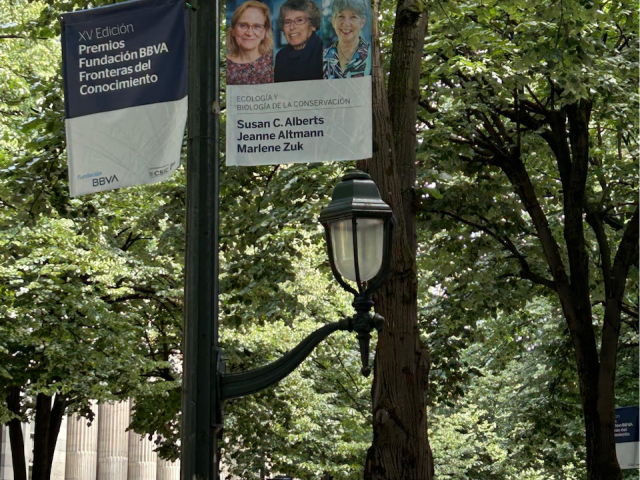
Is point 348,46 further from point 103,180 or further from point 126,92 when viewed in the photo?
point 103,180

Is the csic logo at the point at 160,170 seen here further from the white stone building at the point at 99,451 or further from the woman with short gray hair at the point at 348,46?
the white stone building at the point at 99,451

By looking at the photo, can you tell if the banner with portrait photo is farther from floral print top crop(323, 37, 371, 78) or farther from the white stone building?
the white stone building

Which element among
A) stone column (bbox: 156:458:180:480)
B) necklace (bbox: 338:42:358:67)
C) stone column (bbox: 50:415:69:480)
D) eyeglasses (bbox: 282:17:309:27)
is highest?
eyeglasses (bbox: 282:17:309:27)

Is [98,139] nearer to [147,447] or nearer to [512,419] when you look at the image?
[512,419]

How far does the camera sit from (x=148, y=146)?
18.0 feet

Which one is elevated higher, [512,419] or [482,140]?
[482,140]

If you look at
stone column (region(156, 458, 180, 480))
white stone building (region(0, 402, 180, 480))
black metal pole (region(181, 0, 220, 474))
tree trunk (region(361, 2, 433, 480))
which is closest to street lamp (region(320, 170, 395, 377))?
black metal pole (region(181, 0, 220, 474))

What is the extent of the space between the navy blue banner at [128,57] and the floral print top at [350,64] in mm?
930

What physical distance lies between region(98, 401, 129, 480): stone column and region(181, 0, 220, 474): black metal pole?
3632cm

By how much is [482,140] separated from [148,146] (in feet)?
35.3

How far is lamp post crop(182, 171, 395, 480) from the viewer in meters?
4.95

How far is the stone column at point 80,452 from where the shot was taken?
125 ft

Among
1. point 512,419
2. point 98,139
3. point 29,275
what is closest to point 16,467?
point 29,275

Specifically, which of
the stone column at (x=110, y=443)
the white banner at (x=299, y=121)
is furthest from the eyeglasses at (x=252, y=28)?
the stone column at (x=110, y=443)
